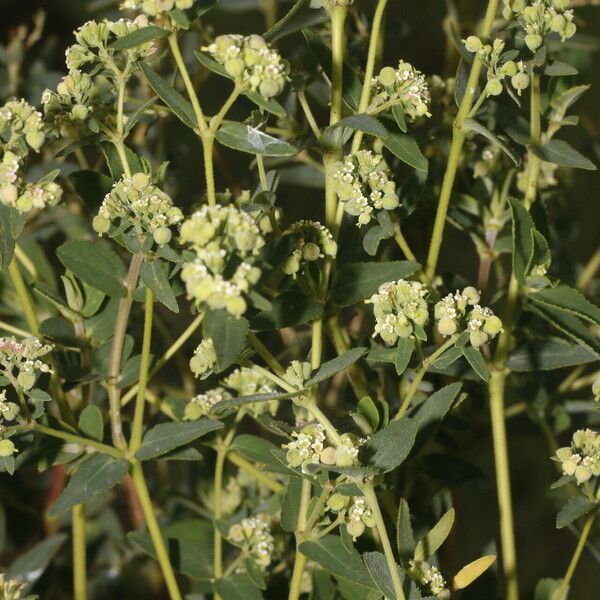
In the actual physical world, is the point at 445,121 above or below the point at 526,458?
above

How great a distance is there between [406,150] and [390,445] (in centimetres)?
24

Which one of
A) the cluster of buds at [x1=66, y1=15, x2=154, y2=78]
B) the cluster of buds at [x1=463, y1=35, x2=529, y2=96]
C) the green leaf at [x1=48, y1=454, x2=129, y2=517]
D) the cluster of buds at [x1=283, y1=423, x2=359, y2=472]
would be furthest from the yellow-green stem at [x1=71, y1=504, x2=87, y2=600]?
the cluster of buds at [x1=463, y1=35, x2=529, y2=96]

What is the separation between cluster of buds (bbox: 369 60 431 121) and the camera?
780mm

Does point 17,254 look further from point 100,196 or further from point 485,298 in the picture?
point 485,298

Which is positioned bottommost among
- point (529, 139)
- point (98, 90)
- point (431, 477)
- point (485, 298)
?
point (431, 477)

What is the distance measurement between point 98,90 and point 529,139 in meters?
0.39

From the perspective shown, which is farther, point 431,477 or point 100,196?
point 431,477

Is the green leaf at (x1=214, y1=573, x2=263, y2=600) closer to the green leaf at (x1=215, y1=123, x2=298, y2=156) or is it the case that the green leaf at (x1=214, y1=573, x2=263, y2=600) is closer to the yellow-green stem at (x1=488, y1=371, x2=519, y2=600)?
the yellow-green stem at (x1=488, y1=371, x2=519, y2=600)

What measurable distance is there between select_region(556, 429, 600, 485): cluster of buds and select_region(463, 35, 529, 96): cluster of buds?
0.29 metres

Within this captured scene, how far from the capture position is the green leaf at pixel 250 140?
74cm

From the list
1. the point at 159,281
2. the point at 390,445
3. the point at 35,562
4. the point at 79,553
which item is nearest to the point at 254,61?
the point at 159,281

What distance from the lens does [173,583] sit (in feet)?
2.85

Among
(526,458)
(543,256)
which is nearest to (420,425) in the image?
(543,256)

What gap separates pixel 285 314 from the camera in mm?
776
